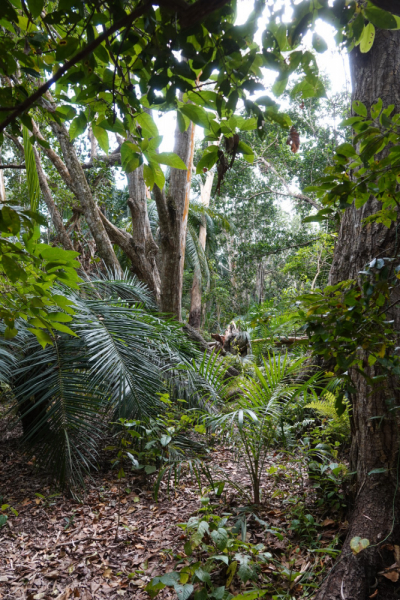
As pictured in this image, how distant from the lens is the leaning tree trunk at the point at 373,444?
1798mm

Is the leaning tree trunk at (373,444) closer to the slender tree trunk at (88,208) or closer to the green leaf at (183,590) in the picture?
the green leaf at (183,590)

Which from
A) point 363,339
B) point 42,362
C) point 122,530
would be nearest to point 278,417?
point 122,530

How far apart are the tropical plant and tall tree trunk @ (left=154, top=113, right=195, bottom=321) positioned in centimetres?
105

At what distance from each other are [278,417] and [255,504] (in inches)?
22.5

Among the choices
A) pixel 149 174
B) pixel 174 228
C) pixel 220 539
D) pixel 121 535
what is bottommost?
pixel 121 535

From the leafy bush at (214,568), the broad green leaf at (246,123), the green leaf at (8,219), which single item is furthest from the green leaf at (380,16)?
the leafy bush at (214,568)

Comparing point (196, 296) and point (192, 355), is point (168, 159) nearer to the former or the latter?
point (192, 355)

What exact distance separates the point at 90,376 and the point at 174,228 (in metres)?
2.23

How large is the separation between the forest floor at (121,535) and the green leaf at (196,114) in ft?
6.55

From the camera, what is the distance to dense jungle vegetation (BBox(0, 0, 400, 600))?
3.32 ft

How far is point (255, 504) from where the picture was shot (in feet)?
8.61

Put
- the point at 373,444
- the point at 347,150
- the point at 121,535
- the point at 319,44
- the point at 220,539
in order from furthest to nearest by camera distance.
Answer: the point at 121,535, the point at 373,444, the point at 220,539, the point at 347,150, the point at 319,44

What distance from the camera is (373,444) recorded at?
2.09 meters

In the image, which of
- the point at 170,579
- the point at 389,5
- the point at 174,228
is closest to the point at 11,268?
the point at 389,5
